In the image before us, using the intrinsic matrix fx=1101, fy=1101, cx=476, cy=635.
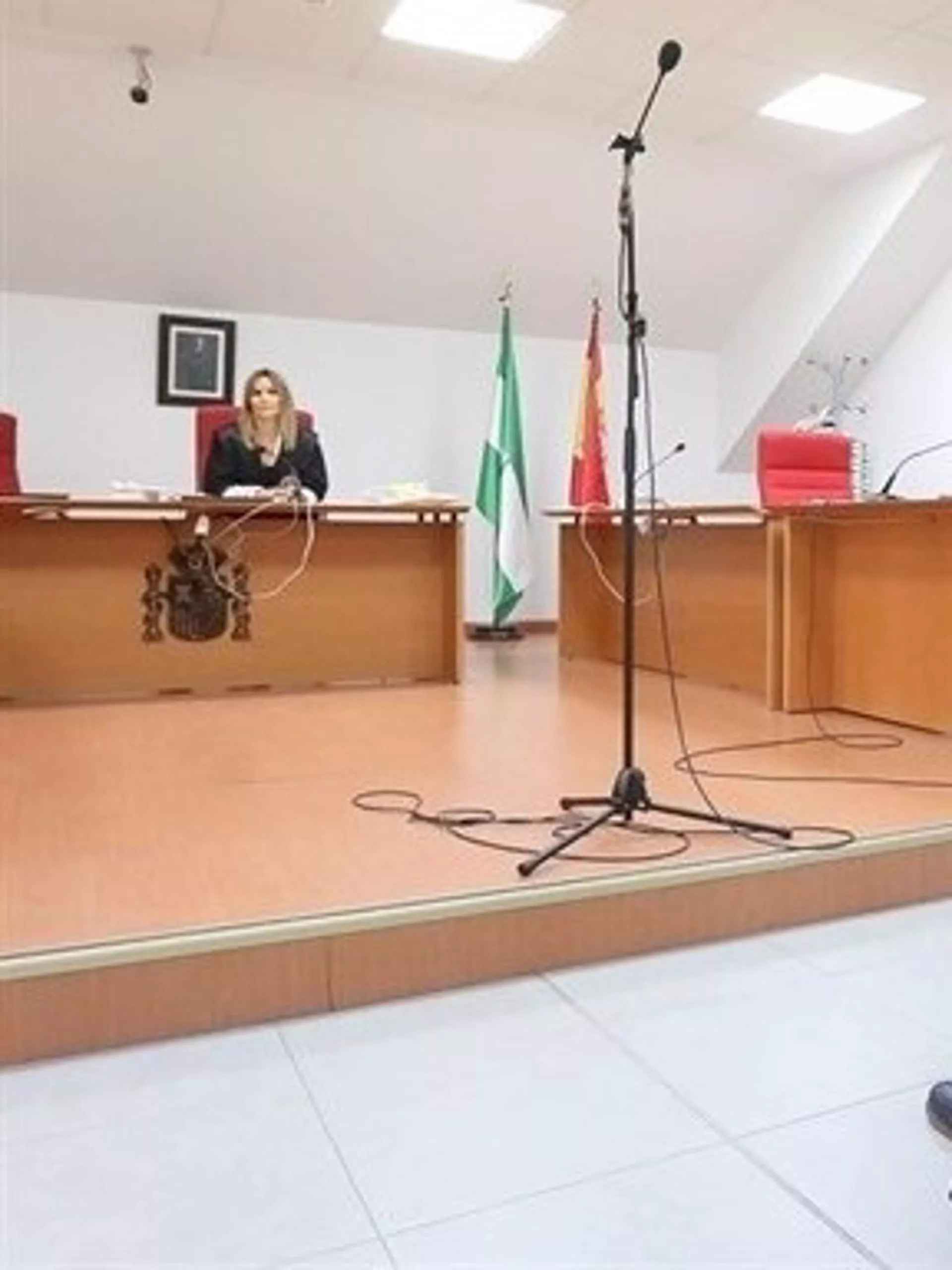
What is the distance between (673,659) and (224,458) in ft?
6.24

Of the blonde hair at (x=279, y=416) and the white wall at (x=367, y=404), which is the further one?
the white wall at (x=367, y=404)

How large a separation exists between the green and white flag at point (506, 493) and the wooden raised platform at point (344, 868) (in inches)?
104

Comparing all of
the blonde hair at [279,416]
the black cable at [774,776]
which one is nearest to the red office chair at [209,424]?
the blonde hair at [279,416]

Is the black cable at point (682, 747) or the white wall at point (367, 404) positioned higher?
the white wall at point (367, 404)

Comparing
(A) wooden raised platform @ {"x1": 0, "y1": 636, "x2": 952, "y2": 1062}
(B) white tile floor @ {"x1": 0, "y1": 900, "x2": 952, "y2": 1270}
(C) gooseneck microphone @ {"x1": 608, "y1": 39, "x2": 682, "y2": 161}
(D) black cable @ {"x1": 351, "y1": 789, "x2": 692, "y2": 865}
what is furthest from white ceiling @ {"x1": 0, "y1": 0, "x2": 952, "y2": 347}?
(B) white tile floor @ {"x1": 0, "y1": 900, "x2": 952, "y2": 1270}

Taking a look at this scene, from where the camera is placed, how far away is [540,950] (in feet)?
5.92

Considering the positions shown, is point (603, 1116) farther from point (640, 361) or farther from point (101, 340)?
point (101, 340)

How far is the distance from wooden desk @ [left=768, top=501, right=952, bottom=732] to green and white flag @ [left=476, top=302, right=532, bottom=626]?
228 centimetres

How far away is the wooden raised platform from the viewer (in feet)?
5.19

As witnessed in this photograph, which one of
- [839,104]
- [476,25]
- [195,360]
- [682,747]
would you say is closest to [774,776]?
[682,747]

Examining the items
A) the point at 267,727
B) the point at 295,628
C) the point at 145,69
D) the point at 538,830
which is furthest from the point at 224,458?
the point at 538,830

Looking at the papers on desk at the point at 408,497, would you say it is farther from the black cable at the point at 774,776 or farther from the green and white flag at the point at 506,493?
the green and white flag at the point at 506,493

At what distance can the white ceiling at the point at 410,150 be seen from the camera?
414 cm

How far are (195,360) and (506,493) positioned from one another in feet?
5.71
